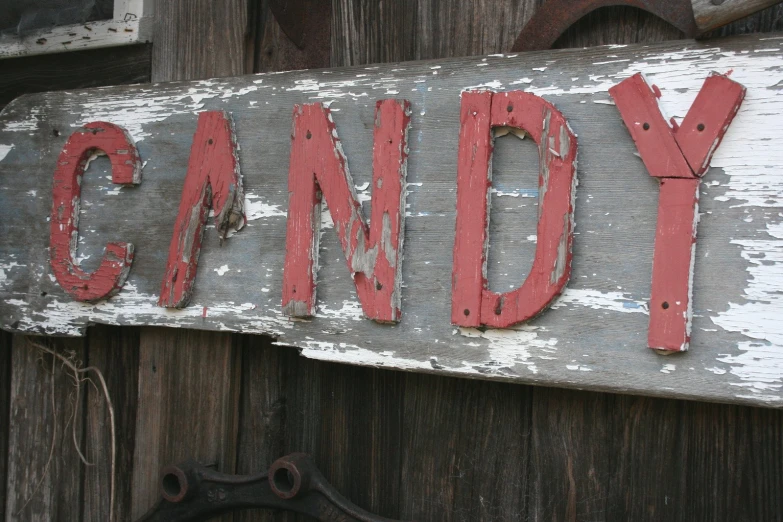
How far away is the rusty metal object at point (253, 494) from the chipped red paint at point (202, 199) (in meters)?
0.30

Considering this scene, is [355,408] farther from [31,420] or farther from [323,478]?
[31,420]

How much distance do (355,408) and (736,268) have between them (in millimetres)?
643

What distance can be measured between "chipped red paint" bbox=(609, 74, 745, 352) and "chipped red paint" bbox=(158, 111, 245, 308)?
2.14 ft

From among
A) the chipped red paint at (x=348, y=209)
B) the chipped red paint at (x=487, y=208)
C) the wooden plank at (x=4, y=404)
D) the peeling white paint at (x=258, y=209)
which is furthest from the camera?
the wooden plank at (x=4, y=404)

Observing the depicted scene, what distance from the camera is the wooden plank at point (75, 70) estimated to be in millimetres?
1509

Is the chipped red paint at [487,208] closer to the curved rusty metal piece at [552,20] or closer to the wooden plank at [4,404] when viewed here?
the curved rusty metal piece at [552,20]

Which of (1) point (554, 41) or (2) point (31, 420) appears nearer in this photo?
(1) point (554, 41)

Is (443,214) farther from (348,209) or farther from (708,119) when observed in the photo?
(708,119)

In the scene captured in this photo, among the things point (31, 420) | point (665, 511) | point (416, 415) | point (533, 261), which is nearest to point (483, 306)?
point (533, 261)

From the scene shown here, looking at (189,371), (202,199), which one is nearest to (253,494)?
(189,371)

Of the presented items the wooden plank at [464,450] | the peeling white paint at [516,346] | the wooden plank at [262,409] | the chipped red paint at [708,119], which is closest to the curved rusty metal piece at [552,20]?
the chipped red paint at [708,119]

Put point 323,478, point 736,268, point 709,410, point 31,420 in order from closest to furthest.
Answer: point 736,268, point 709,410, point 323,478, point 31,420

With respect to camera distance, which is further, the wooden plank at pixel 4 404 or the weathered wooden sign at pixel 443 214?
the wooden plank at pixel 4 404

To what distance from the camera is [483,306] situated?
3.57 feet
